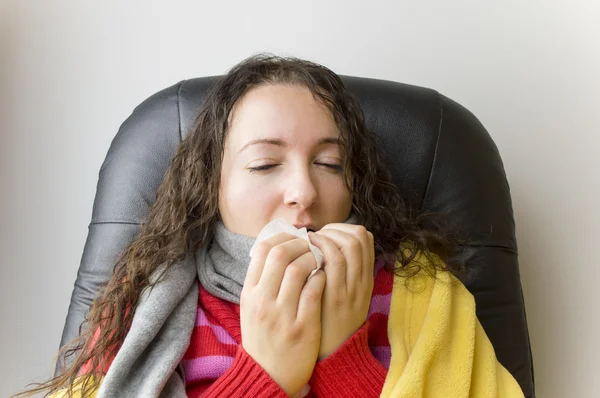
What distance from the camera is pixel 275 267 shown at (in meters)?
0.92

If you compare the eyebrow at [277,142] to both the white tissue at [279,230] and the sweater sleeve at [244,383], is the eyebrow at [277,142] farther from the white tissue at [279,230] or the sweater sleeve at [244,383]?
the sweater sleeve at [244,383]

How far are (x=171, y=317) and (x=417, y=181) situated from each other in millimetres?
583

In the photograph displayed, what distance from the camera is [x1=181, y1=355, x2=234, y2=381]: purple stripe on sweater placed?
993mm

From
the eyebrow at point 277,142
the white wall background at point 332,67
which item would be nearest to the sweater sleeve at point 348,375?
the eyebrow at point 277,142

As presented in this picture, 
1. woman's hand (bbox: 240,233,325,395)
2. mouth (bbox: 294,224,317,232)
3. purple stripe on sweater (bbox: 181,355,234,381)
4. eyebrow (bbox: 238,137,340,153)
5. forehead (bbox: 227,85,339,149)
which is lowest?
purple stripe on sweater (bbox: 181,355,234,381)

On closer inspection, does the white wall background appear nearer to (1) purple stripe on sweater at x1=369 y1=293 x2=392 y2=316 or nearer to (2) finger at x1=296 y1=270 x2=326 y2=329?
(1) purple stripe on sweater at x1=369 y1=293 x2=392 y2=316

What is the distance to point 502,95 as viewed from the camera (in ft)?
5.36

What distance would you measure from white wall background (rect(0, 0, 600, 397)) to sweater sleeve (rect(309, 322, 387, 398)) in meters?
0.82

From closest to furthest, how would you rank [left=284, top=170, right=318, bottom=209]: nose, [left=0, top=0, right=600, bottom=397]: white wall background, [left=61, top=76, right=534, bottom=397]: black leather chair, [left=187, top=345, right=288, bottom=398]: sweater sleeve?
[left=187, top=345, right=288, bottom=398]: sweater sleeve
[left=284, top=170, right=318, bottom=209]: nose
[left=61, top=76, right=534, bottom=397]: black leather chair
[left=0, top=0, right=600, bottom=397]: white wall background

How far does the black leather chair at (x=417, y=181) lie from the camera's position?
128 cm

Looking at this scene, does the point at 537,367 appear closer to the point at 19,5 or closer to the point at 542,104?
the point at 542,104

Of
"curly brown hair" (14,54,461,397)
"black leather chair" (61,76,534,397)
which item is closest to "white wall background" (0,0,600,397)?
"black leather chair" (61,76,534,397)

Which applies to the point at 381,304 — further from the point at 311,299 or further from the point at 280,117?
the point at 280,117

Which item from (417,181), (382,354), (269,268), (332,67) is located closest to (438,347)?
(382,354)
